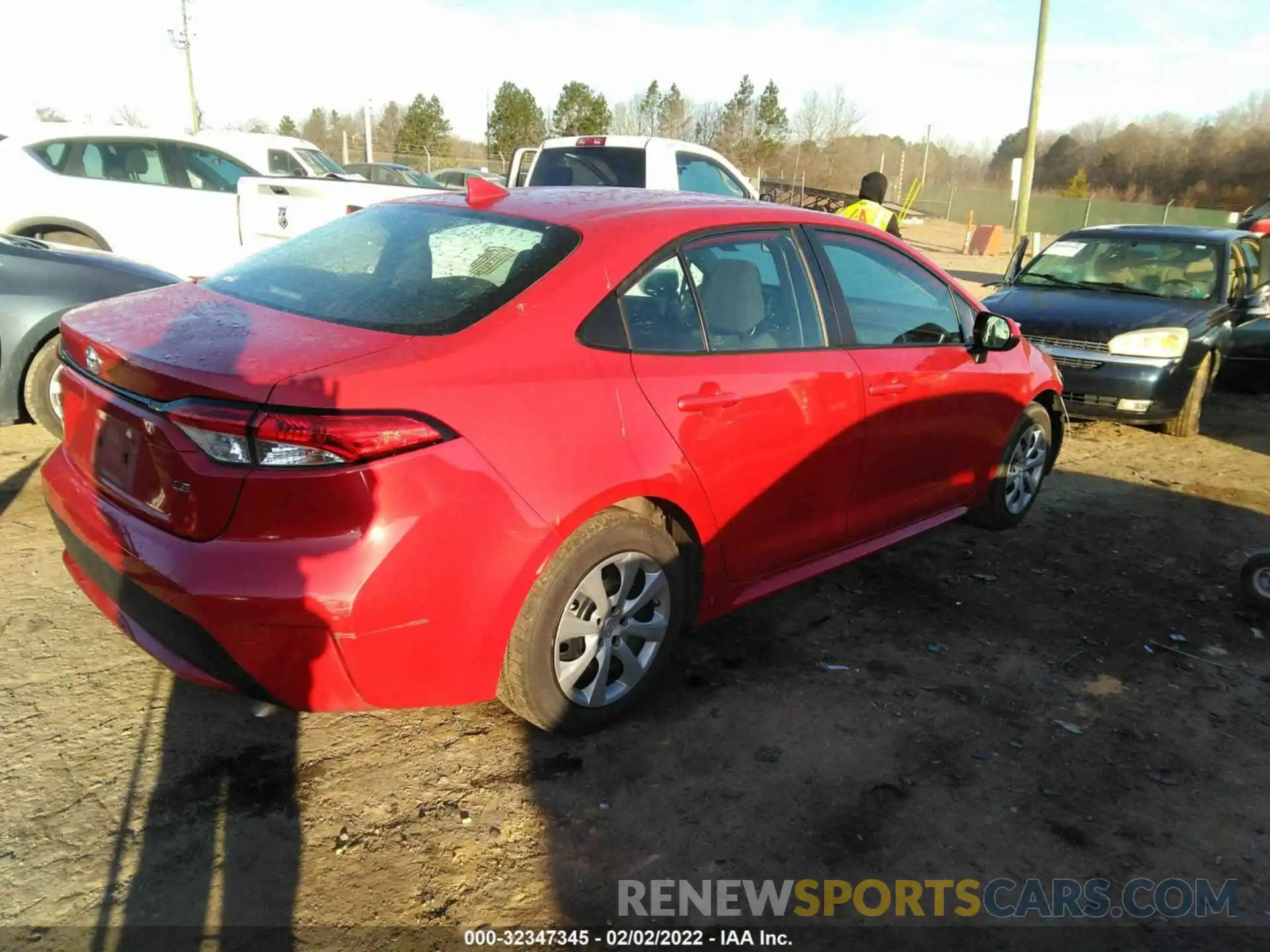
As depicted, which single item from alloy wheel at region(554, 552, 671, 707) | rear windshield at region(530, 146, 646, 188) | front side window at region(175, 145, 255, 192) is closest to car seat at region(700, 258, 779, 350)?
alloy wheel at region(554, 552, 671, 707)

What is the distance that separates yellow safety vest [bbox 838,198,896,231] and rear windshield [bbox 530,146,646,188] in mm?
1964

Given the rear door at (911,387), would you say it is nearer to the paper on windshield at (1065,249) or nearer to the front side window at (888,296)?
the front side window at (888,296)

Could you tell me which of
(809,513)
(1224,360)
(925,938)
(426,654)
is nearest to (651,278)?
(809,513)

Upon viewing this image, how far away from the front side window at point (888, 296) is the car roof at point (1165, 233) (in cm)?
492

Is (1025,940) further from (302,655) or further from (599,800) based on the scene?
(302,655)

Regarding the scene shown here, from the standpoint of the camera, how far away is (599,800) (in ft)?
9.12

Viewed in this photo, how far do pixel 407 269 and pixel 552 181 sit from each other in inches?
255

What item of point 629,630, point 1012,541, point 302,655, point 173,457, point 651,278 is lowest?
point 1012,541

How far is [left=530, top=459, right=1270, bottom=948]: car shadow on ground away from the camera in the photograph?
8.54 ft

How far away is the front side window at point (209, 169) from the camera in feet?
29.5

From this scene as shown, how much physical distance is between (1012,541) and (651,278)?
296cm

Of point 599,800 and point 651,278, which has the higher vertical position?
point 651,278

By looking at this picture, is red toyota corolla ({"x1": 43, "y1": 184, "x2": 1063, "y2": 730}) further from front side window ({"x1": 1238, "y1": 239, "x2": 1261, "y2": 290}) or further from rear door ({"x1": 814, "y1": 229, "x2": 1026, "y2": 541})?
front side window ({"x1": 1238, "y1": 239, "x2": 1261, "y2": 290})

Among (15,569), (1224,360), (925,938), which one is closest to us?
(925,938)
